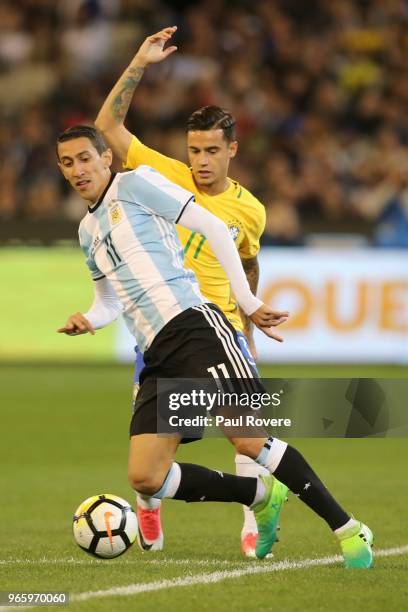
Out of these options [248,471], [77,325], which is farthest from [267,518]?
[77,325]

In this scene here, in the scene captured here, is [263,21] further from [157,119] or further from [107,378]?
[107,378]

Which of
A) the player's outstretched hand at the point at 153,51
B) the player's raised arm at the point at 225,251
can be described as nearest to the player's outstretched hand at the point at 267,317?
the player's raised arm at the point at 225,251

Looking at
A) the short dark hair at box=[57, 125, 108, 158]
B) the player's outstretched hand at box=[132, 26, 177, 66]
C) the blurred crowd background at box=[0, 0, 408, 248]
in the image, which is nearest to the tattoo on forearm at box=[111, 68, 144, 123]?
the player's outstretched hand at box=[132, 26, 177, 66]

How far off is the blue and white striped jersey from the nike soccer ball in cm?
79

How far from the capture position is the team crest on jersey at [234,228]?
6908 mm

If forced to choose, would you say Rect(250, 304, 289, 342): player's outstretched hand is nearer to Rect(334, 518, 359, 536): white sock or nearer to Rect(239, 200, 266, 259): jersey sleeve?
Rect(334, 518, 359, 536): white sock

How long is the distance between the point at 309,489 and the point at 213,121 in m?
2.00

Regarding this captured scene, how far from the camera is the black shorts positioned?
5926 millimetres

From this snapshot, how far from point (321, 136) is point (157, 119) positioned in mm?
2212

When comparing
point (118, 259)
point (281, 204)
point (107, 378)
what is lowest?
point (107, 378)

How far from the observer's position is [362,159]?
A: 17812 millimetres

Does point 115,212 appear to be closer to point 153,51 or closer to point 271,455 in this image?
point 153,51

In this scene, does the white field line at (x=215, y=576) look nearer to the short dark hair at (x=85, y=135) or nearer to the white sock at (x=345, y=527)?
the white sock at (x=345, y=527)

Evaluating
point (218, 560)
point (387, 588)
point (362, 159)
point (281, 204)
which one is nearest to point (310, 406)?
point (218, 560)
